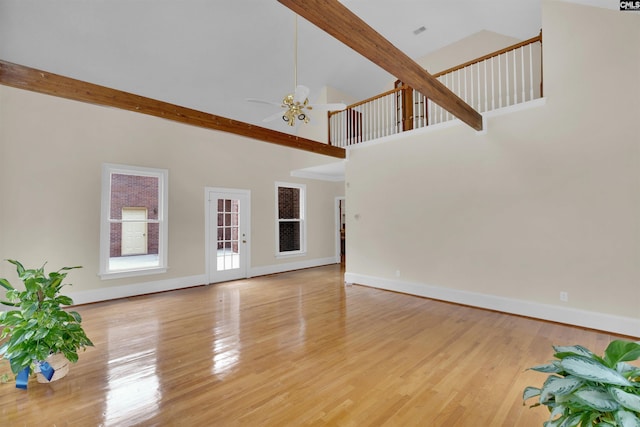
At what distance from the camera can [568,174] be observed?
375 centimetres

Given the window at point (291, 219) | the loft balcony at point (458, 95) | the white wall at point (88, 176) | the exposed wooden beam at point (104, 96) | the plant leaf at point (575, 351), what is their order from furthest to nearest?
the window at point (291, 219) → the loft balcony at point (458, 95) → the white wall at point (88, 176) → the exposed wooden beam at point (104, 96) → the plant leaf at point (575, 351)

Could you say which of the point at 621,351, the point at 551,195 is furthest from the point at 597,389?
the point at 551,195

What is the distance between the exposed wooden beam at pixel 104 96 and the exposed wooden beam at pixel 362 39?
2.36 metres

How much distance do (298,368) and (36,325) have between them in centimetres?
221

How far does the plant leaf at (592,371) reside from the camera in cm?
88

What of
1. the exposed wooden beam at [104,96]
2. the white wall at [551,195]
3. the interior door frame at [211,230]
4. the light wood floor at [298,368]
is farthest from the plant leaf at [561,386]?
the interior door frame at [211,230]

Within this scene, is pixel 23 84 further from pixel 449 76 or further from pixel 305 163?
pixel 449 76

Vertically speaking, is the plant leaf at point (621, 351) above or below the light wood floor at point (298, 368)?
above

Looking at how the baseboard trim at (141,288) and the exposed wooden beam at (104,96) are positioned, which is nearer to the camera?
the exposed wooden beam at (104,96)

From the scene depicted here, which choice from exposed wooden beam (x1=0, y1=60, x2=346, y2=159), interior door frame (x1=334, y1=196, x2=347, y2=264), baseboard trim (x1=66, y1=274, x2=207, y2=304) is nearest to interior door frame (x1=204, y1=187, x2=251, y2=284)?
baseboard trim (x1=66, y1=274, x2=207, y2=304)

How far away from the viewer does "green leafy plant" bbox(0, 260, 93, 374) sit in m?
2.39

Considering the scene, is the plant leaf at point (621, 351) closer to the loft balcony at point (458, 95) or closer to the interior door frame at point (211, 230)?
the loft balcony at point (458, 95)

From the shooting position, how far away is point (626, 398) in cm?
84

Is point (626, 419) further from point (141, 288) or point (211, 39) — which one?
point (141, 288)
